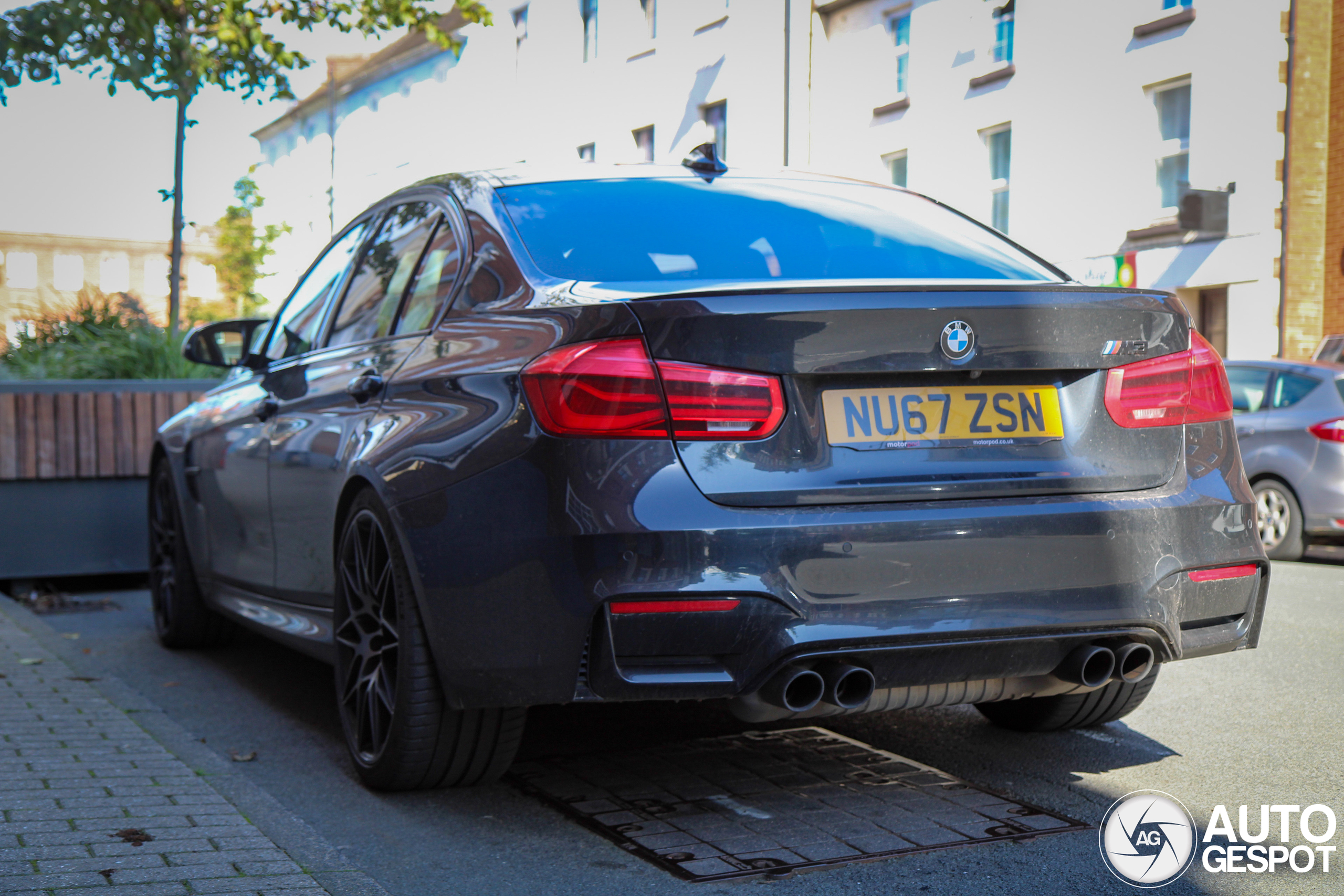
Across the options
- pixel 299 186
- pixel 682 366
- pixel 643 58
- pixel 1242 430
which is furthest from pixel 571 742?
pixel 299 186

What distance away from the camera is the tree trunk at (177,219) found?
11.8 meters

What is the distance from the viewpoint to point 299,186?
170ft

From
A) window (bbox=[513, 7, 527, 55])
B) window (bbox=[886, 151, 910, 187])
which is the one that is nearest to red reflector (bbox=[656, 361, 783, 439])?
window (bbox=[886, 151, 910, 187])

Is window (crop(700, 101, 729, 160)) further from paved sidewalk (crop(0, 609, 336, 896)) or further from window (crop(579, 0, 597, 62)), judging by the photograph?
paved sidewalk (crop(0, 609, 336, 896))

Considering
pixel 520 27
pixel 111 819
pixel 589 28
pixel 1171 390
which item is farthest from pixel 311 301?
pixel 520 27

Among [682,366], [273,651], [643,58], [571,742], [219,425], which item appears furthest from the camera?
[643,58]

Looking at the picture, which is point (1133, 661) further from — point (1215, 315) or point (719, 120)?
point (719, 120)

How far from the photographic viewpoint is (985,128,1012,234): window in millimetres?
23641

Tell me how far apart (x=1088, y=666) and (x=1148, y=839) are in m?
0.43

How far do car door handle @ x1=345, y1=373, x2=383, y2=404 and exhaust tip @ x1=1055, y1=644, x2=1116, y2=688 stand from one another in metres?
1.87

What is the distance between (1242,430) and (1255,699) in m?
6.12

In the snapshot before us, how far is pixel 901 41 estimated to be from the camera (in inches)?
995

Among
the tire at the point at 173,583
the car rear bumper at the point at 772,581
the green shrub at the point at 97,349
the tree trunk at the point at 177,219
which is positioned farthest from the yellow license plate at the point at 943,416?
the tree trunk at the point at 177,219

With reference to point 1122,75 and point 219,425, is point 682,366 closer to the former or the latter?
point 219,425
